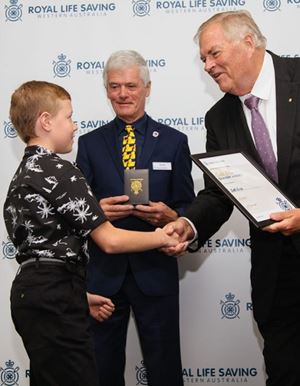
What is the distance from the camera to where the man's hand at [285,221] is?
2062mm

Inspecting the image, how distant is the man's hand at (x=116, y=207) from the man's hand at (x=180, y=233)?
225mm

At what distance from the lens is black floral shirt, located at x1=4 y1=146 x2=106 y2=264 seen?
1.83 meters

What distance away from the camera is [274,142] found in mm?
2318

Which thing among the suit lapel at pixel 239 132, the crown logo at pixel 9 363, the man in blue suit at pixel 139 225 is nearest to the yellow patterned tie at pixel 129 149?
the man in blue suit at pixel 139 225

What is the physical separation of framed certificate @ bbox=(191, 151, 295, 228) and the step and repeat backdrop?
3.80 ft

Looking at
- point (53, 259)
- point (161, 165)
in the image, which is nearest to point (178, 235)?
point (161, 165)

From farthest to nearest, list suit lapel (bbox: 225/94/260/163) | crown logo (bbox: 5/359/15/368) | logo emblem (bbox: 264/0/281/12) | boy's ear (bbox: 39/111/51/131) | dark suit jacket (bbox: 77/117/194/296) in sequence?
crown logo (bbox: 5/359/15/368) → logo emblem (bbox: 264/0/281/12) → dark suit jacket (bbox: 77/117/194/296) → suit lapel (bbox: 225/94/260/163) → boy's ear (bbox: 39/111/51/131)

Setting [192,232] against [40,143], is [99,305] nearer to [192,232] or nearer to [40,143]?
[192,232]

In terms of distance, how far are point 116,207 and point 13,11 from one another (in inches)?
62.6

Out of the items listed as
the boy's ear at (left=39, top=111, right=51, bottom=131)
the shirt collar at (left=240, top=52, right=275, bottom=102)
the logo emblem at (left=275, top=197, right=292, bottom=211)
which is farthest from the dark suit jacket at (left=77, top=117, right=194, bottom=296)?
the boy's ear at (left=39, top=111, right=51, bottom=131)

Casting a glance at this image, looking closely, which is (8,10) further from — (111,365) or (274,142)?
A: (111,365)

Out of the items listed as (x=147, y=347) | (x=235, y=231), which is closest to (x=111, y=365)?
(x=147, y=347)

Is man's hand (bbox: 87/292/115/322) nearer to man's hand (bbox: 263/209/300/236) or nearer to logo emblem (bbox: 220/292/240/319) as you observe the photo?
man's hand (bbox: 263/209/300/236)

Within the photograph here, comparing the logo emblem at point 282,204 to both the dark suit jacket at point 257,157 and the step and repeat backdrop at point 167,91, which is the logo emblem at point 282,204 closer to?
the dark suit jacket at point 257,157
